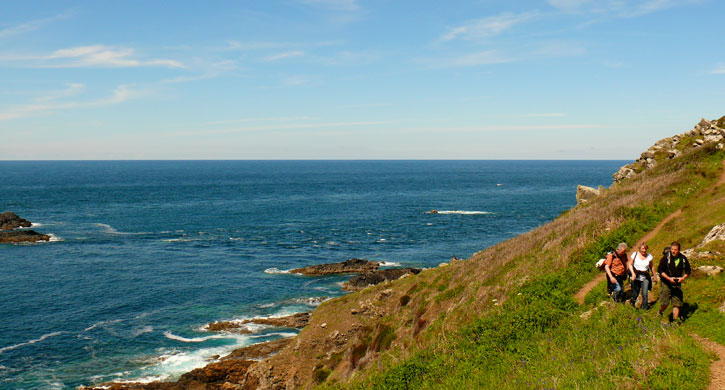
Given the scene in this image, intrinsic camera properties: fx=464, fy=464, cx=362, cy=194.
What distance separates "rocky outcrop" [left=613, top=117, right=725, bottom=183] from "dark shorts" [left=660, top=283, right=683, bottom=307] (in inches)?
1041

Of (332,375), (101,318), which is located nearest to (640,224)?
(332,375)

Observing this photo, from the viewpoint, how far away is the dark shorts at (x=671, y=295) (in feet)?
40.9

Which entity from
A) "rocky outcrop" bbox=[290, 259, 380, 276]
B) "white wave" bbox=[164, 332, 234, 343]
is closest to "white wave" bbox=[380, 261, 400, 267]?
"rocky outcrop" bbox=[290, 259, 380, 276]

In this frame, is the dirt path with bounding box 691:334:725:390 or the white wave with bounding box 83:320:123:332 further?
the white wave with bounding box 83:320:123:332

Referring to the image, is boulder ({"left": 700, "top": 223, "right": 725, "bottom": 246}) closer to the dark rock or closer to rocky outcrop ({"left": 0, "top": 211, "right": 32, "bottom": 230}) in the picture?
the dark rock

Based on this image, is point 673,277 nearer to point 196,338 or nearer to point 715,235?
point 715,235

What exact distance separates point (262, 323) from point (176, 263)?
85.8 ft

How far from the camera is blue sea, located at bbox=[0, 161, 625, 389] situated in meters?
35.9

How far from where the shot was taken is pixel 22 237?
75375 mm

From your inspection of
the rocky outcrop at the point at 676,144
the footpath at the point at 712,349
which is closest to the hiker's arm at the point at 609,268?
the footpath at the point at 712,349

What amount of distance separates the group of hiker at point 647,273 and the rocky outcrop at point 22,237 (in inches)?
3331

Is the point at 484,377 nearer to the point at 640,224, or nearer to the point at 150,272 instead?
the point at 640,224

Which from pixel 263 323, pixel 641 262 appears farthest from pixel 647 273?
pixel 263 323

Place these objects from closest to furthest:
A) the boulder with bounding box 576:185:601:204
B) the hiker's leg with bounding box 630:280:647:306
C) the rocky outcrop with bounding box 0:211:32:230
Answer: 1. the hiker's leg with bounding box 630:280:647:306
2. the boulder with bounding box 576:185:601:204
3. the rocky outcrop with bounding box 0:211:32:230
